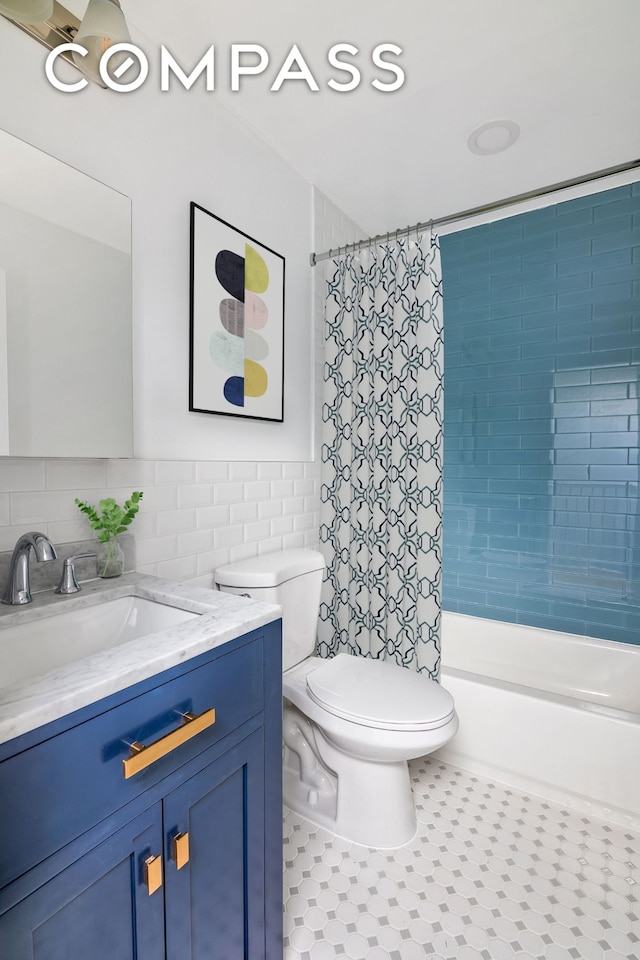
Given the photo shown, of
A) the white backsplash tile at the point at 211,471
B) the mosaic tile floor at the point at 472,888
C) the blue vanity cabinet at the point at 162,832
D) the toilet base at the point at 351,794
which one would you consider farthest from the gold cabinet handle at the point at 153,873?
the white backsplash tile at the point at 211,471

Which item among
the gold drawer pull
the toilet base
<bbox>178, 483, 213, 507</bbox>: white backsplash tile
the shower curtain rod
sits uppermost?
the shower curtain rod

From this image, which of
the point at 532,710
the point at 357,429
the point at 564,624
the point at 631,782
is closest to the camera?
the point at 631,782

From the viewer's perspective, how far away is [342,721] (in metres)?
1.49

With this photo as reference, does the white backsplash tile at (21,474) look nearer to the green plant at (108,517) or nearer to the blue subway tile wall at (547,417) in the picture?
the green plant at (108,517)

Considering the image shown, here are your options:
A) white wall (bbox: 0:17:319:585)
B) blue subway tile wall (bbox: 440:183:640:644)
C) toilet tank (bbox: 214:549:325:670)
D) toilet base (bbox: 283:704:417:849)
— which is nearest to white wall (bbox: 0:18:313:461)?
white wall (bbox: 0:17:319:585)

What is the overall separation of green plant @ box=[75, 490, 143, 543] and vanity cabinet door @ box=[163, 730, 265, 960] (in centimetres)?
64

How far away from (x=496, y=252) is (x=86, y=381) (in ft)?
7.74

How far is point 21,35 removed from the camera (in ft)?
3.79

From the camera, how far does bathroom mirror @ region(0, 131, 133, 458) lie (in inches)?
43.6

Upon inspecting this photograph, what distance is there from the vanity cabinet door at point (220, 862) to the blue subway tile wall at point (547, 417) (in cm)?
205

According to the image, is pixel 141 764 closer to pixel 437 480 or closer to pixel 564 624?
pixel 437 480

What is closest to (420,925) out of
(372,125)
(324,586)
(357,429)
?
(324,586)

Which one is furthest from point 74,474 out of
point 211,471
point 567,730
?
point 567,730

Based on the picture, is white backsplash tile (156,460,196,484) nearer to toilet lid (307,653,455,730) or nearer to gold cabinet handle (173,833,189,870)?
toilet lid (307,653,455,730)
